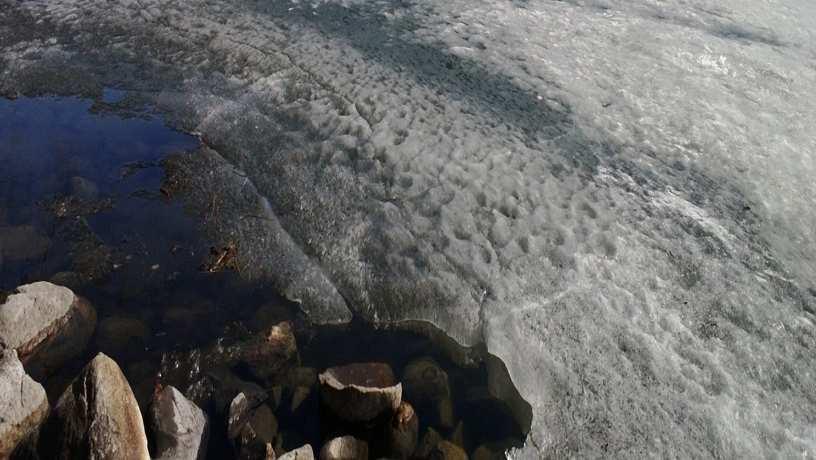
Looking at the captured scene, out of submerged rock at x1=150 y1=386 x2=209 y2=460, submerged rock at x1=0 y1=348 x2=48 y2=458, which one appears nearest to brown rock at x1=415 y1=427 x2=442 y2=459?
submerged rock at x1=150 y1=386 x2=209 y2=460

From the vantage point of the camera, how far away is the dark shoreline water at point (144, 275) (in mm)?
3270

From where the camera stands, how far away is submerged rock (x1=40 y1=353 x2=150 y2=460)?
8.31 ft

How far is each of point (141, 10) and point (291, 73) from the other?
3.00m

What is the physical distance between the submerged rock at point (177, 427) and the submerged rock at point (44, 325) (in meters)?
0.88

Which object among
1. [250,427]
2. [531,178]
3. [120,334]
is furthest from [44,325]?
[531,178]

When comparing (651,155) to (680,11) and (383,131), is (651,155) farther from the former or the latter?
(680,11)

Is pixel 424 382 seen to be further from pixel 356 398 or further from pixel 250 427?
pixel 250 427

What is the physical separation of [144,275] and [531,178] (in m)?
3.35

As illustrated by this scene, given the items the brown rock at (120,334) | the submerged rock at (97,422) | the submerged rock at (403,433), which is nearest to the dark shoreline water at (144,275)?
the brown rock at (120,334)

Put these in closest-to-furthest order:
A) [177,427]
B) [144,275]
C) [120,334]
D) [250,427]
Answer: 1. [177,427]
2. [250,427]
3. [120,334]
4. [144,275]

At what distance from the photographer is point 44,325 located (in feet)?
10.9

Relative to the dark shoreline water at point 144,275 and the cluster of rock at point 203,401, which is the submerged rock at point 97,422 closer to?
the cluster of rock at point 203,401

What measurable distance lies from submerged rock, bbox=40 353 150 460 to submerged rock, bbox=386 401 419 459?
1.25m

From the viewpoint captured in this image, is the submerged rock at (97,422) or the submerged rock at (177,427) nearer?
the submerged rock at (97,422)
